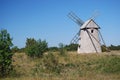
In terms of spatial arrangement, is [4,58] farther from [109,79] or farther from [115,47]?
[115,47]

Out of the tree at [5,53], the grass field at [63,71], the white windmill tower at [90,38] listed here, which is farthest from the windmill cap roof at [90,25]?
the tree at [5,53]

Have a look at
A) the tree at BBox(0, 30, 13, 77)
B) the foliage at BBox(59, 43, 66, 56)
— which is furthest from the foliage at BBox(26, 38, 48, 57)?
the tree at BBox(0, 30, 13, 77)

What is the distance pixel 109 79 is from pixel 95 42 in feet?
110

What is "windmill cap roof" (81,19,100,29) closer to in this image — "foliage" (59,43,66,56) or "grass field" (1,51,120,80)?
"foliage" (59,43,66,56)

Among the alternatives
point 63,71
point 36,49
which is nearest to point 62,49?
point 36,49

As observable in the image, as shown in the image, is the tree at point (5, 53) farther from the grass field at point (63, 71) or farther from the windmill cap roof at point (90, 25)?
the windmill cap roof at point (90, 25)

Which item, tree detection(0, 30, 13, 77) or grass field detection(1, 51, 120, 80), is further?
tree detection(0, 30, 13, 77)

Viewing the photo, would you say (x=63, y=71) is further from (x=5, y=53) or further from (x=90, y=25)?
(x=90, y=25)

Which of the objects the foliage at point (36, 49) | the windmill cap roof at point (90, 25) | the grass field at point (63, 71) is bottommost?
the grass field at point (63, 71)

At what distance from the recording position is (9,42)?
70.2 feet

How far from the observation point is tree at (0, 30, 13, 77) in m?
20.9

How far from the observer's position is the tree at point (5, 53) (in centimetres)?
2086

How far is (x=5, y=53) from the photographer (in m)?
21.0

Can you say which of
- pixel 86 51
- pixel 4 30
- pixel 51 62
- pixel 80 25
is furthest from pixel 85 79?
pixel 80 25
